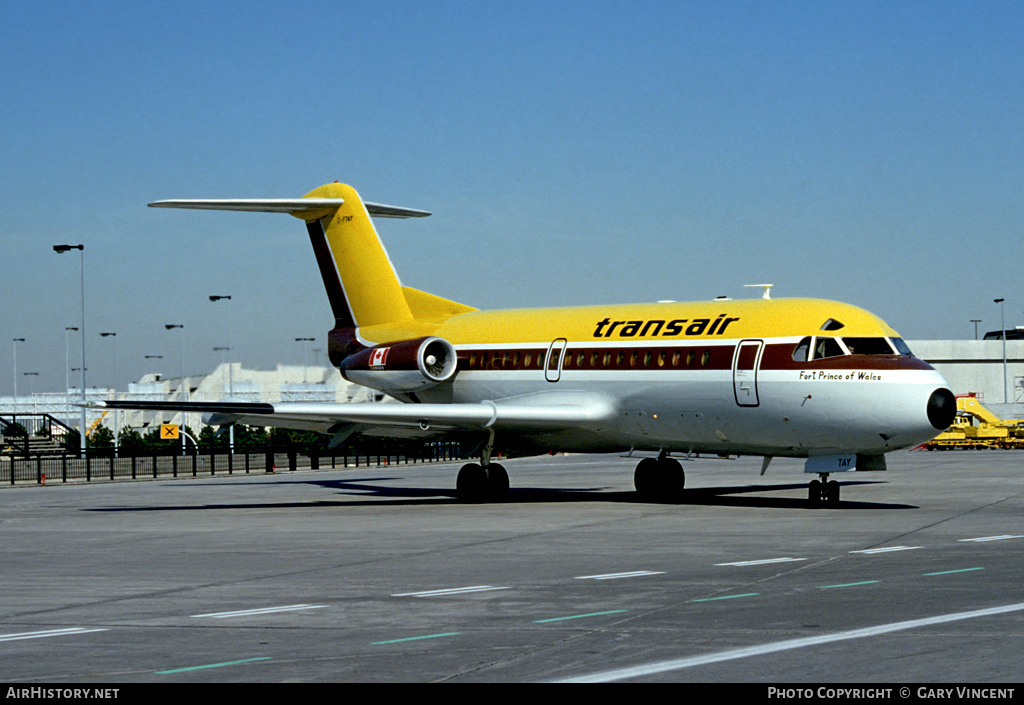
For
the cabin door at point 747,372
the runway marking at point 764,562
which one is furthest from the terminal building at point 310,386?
the runway marking at point 764,562

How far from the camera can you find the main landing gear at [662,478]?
29.0 m

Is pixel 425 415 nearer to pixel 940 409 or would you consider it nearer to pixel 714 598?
pixel 940 409

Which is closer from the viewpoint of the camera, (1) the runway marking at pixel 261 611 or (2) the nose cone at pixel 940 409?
(1) the runway marking at pixel 261 611

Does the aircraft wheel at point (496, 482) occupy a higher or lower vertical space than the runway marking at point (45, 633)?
higher

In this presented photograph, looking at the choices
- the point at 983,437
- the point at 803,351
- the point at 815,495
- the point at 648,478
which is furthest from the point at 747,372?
the point at 983,437

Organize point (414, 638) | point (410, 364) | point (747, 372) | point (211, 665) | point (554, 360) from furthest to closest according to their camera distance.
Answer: point (410, 364) < point (554, 360) < point (747, 372) < point (414, 638) < point (211, 665)

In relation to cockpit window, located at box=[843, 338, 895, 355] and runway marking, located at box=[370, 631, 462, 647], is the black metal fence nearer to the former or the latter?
cockpit window, located at box=[843, 338, 895, 355]

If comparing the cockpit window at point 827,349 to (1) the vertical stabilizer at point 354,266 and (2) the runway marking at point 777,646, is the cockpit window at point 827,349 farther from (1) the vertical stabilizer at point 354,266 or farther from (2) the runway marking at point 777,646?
(2) the runway marking at point 777,646

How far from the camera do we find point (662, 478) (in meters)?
29.0

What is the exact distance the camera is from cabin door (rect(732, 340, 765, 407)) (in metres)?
24.5

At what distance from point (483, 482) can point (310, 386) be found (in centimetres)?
13305

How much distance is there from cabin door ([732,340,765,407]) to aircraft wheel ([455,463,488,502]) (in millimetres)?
6902

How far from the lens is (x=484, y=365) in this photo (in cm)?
3009

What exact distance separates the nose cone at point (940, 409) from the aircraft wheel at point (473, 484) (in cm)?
1050
